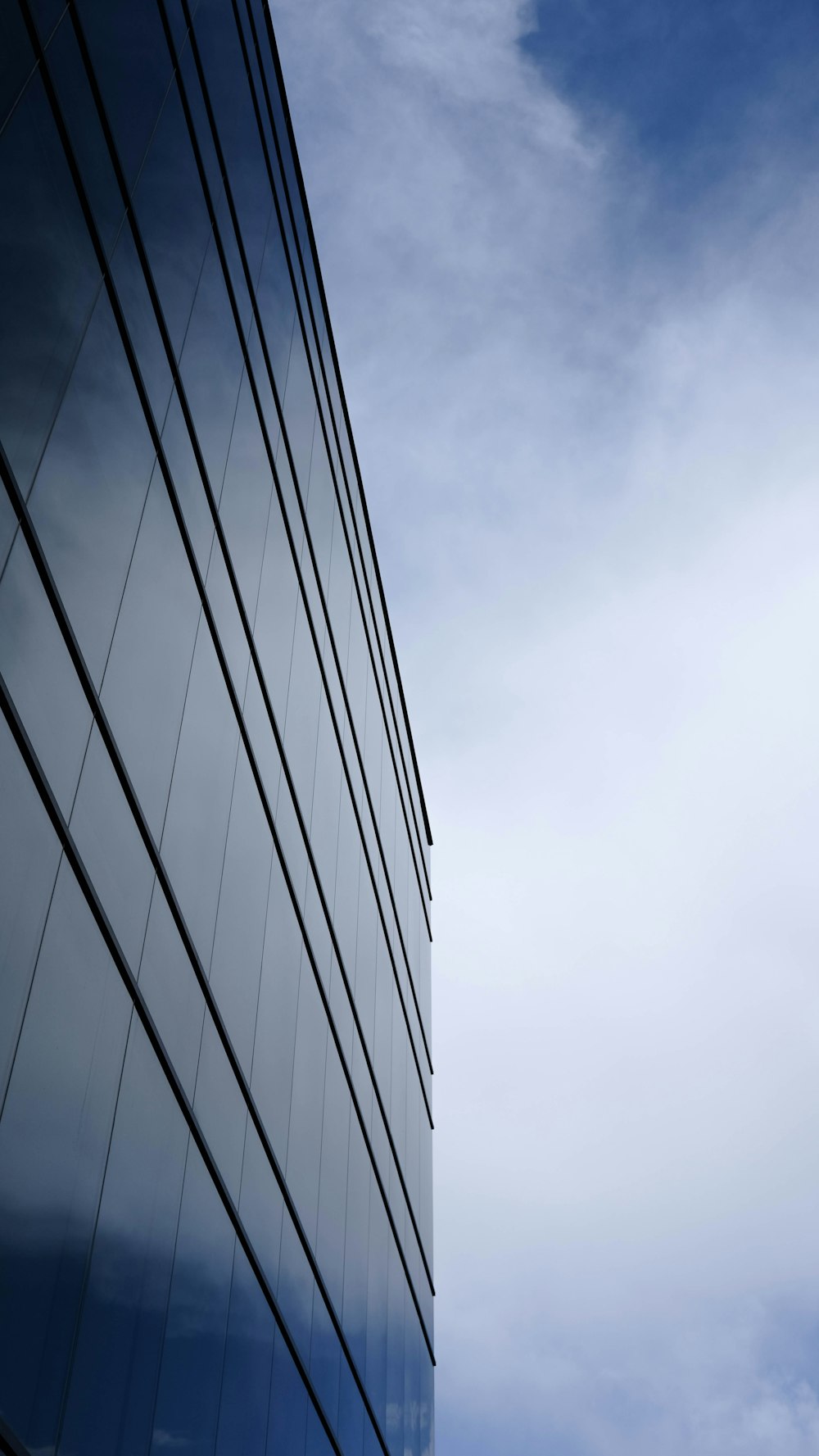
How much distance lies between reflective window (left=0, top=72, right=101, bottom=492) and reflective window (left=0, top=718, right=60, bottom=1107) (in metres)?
2.34

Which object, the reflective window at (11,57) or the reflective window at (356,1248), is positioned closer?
the reflective window at (11,57)

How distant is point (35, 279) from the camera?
9555 mm

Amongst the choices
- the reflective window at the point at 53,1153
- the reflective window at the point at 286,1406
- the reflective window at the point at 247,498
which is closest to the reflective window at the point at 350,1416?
the reflective window at the point at 286,1406

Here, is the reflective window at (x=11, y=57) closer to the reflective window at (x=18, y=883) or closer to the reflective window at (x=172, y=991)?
the reflective window at (x=18, y=883)

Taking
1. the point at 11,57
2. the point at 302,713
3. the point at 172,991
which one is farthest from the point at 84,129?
the point at 302,713

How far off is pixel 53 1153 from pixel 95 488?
18.3 feet

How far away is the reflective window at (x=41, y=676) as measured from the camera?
337 inches

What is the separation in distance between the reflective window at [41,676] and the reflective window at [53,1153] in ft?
2.82

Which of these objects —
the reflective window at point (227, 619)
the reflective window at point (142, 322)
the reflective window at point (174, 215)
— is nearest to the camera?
the reflective window at point (142, 322)

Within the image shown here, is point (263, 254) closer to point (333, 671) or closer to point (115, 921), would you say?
point (333, 671)

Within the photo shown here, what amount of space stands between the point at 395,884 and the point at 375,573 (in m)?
7.57

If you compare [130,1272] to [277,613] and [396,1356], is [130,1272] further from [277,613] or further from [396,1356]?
[396,1356]

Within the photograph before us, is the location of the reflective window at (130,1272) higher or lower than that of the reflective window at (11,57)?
lower

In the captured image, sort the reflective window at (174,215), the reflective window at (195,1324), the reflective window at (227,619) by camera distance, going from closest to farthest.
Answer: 1. the reflective window at (195,1324)
2. the reflective window at (174,215)
3. the reflective window at (227,619)
